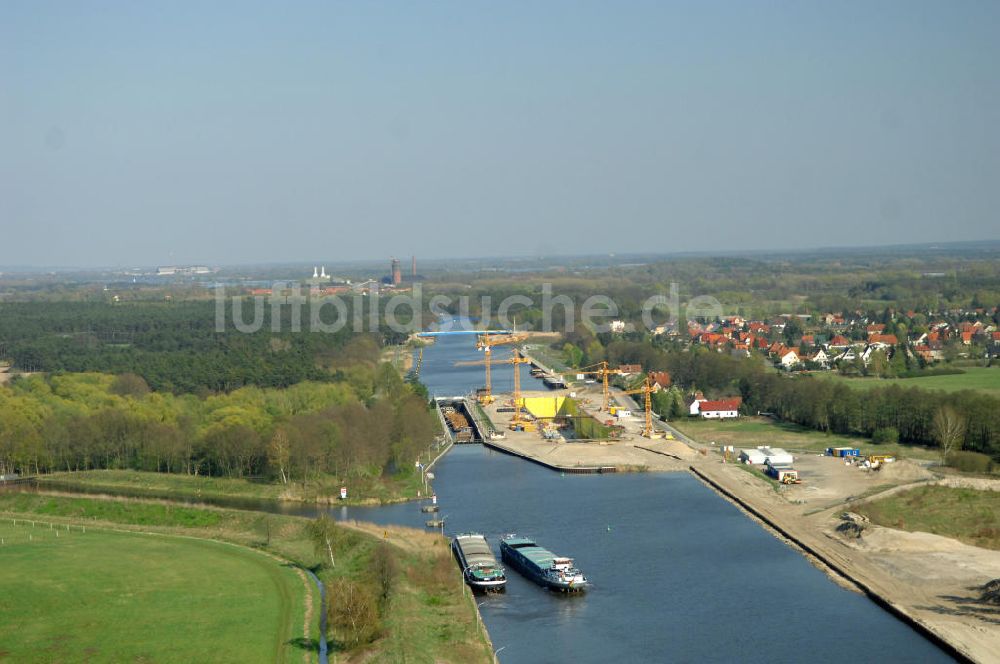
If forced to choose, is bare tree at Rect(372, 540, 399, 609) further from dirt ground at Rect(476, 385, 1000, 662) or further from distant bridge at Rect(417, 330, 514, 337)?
distant bridge at Rect(417, 330, 514, 337)

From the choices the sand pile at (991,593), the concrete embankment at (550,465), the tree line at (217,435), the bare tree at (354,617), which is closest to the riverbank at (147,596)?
the bare tree at (354,617)

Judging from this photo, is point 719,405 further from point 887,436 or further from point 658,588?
point 658,588

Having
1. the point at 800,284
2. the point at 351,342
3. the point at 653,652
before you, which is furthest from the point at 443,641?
the point at 800,284

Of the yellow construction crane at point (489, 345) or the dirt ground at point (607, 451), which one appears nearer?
the dirt ground at point (607, 451)

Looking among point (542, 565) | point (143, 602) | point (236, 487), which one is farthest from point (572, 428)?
point (143, 602)

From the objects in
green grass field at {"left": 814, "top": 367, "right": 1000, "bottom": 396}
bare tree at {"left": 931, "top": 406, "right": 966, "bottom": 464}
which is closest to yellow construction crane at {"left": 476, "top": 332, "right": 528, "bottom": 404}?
green grass field at {"left": 814, "top": 367, "right": 1000, "bottom": 396}

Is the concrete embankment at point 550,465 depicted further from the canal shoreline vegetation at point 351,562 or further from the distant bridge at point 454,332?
the distant bridge at point 454,332

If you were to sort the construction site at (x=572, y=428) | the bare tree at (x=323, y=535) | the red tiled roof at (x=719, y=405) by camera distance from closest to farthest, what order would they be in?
the bare tree at (x=323, y=535)
the construction site at (x=572, y=428)
the red tiled roof at (x=719, y=405)

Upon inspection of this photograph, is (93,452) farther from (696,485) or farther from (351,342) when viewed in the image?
(351,342)

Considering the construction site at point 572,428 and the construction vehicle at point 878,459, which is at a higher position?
the construction vehicle at point 878,459
